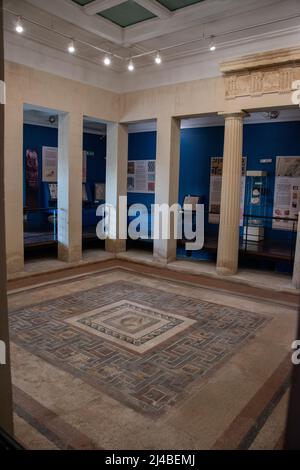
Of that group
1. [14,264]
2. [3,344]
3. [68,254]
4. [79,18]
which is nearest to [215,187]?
[68,254]

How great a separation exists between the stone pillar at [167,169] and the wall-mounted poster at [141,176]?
122 inches

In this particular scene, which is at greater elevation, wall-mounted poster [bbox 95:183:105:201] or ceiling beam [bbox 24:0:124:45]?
ceiling beam [bbox 24:0:124:45]

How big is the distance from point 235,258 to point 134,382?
14.0 ft

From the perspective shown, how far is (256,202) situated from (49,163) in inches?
237

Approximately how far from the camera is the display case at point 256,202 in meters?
8.85

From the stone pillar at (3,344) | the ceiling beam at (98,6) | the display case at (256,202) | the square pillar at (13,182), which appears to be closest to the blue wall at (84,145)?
the square pillar at (13,182)

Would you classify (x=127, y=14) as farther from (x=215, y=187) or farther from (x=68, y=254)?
(x=215, y=187)

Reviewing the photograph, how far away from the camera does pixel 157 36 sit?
21.5 feet

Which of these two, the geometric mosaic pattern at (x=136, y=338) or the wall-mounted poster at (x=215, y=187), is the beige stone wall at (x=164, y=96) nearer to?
the geometric mosaic pattern at (x=136, y=338)

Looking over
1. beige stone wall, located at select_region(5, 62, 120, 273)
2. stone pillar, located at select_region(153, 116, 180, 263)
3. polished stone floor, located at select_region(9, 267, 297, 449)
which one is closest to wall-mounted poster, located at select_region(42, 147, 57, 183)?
beige stone wall, located at select_region(5, 62, 120, 273)

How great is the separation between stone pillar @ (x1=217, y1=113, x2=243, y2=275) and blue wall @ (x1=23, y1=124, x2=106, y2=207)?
5.66m

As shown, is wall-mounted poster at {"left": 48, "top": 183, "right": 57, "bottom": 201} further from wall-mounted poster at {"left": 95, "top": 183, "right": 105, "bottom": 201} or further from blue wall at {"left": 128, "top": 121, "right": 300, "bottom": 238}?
blue wall at {"left": 128, "top": 121, "right": 300, "bottom": 238}

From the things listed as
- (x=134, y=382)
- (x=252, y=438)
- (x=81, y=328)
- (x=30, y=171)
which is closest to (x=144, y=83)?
(x=30, y=171)

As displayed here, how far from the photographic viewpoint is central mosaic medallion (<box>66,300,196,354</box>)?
13.8ft
